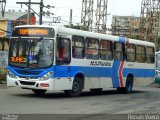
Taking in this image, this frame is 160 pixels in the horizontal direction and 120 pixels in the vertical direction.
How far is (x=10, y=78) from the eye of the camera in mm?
18094

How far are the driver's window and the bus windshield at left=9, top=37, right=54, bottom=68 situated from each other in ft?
1.24

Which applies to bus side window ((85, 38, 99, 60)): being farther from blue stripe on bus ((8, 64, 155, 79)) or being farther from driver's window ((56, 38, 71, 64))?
driver's window ((56, 38, 71, 64))

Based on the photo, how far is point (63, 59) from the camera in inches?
706

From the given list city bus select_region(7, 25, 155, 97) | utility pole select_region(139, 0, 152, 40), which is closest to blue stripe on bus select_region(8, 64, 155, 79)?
city bus select_region(7, 25, 155, 97)

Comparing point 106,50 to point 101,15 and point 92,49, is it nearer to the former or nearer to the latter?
point 92,49

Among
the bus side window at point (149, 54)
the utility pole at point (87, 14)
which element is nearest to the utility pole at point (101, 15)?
the utility pole at point (87, 14)

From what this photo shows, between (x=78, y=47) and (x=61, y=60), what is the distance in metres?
1.47

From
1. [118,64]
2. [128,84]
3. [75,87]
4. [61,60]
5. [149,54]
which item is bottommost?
[128,84]

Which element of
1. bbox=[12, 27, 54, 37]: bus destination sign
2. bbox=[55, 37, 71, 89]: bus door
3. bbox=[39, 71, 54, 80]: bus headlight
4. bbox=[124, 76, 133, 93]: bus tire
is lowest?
bbox=[124, 76, 133, 93]: bus tire

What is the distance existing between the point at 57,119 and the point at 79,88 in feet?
24.9

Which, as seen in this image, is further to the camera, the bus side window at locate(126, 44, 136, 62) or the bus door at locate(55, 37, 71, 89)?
the bus side window at locate(126, 44, 136, 62)

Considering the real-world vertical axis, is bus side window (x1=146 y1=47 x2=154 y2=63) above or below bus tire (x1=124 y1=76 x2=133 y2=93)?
above

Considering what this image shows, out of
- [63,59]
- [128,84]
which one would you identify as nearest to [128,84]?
[128,84]

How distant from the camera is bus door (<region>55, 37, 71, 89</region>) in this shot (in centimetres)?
1761
